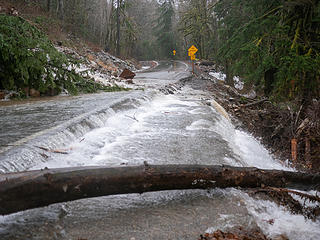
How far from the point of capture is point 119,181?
2.43 m

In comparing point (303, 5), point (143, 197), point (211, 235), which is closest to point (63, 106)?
point (143, 197)

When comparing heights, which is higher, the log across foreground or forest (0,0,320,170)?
forest (0,0,320,170)

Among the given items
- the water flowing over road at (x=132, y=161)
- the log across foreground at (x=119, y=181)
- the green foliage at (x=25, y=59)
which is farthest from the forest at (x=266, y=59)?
the log across foreground at (x=119, y=181)

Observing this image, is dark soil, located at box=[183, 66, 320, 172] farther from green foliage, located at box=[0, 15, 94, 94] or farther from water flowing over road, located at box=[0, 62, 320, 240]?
green foliage, located at box=[0, 15, 94, 94]

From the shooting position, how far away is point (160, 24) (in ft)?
184

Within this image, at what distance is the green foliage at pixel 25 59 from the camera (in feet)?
25.1

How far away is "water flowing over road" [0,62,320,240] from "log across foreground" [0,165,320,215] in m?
0.17

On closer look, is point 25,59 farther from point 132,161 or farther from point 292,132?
point 292,132

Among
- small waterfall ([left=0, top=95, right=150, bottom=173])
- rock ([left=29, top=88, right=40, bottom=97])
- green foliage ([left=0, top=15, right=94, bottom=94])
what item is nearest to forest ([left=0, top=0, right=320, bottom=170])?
green foliage ([left=0, top=15, right=94, bottom=94])

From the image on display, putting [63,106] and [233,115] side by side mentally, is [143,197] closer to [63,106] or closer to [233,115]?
[63,106]

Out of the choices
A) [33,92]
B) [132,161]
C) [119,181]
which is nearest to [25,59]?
[33,92]

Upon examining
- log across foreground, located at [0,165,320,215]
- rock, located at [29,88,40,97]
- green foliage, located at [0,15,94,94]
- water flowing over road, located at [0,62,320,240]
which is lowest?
water flowing over road, located at [0,62,320,240]

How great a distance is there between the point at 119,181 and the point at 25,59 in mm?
6885

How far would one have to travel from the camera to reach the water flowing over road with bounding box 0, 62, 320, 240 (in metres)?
2.24
